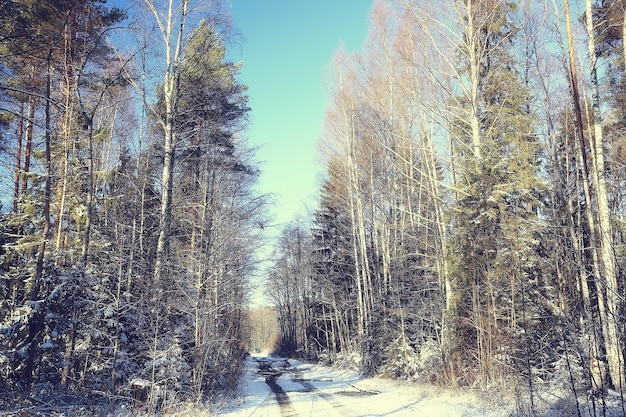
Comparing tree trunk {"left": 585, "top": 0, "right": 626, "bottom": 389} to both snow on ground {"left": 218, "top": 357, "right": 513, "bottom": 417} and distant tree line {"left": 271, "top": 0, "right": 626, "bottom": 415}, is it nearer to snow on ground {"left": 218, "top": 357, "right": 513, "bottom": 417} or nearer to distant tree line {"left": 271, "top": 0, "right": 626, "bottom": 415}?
distant tree line {"left": 271, "top": 0, "right": 626, "bottom": 415}

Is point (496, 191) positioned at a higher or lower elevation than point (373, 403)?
higher

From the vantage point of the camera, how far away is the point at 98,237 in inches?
541

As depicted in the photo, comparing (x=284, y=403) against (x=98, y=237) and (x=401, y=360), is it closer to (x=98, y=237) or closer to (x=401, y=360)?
(x=401, y=360)

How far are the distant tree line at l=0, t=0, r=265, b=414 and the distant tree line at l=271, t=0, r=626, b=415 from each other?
609cm

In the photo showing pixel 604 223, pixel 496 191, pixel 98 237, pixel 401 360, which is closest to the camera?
pixel 604 223

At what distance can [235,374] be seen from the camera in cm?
1552

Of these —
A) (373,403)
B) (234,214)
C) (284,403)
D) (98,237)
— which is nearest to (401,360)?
(373,403)

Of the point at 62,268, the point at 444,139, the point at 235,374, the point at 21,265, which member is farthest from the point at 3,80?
the point at 444,139

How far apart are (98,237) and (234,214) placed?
4.90m

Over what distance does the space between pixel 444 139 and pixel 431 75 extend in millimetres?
5840

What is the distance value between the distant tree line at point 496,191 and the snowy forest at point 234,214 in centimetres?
8

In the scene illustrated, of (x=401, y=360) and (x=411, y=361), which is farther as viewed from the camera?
(x=401, y=360)

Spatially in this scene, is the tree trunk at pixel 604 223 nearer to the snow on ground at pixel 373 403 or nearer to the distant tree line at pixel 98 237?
the snow on ground at pixel 373 403

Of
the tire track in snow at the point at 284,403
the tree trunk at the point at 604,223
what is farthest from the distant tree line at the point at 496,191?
the tire track in snow at the point at 284,403
